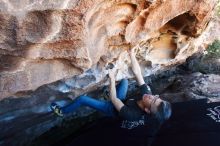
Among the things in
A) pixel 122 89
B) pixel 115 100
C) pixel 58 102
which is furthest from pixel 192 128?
pixel 58 102

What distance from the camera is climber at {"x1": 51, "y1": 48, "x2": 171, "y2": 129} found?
3.32 metres

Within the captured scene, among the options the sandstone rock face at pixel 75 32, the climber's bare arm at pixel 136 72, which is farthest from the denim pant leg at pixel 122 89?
the climber's bare arm at pixel 136 72

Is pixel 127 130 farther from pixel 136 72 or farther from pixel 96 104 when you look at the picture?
pixel 136 72

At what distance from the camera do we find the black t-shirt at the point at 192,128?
3.14 m

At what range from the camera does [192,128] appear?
3.25 m

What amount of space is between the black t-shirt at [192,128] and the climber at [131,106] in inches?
4.2

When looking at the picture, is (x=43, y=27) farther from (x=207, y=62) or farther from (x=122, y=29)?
(x=207, y=62)

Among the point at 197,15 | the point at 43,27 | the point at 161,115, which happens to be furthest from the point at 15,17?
the point at 197,15

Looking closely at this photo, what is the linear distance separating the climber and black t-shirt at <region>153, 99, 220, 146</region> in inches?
4.2

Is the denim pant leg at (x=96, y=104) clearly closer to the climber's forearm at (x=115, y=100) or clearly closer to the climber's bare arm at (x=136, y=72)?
the climber's forearm at (x=115, y=100)

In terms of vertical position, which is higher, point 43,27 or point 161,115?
point 43,27

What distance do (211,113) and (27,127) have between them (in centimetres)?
228

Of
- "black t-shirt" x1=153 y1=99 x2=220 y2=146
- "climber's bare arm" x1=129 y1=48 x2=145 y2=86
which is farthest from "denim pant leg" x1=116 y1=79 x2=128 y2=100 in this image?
"black t-shirt" x1=153 y1=99 x2=220 y2=146

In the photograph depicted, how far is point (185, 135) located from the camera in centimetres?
322
